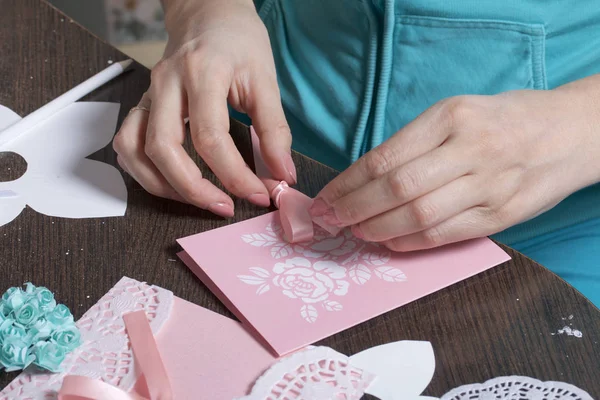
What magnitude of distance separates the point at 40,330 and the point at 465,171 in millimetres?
386

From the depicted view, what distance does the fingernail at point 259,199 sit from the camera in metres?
0.70

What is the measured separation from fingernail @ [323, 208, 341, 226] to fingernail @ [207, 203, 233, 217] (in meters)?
0.10

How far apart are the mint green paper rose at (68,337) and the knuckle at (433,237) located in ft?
1.02

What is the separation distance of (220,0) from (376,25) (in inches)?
7.7

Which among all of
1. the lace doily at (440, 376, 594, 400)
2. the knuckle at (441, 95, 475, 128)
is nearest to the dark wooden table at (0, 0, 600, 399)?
the lace doily at (440, 376, 594, 400)

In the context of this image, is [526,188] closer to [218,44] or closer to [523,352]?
[523,352]

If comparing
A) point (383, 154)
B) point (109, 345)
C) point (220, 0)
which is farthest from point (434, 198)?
point (220, 0)

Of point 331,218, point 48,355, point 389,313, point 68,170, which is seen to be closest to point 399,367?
point 389,313

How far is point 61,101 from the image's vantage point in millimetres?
821

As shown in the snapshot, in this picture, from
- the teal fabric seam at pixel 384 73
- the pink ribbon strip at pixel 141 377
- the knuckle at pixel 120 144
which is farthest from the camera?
the teal fabric seam at pixel 384 73

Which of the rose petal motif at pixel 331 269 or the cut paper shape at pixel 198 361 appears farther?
the rose petal motif at pixel 331 269

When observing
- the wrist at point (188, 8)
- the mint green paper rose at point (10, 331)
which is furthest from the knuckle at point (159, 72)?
the mint green paper rose at point (10, 331)

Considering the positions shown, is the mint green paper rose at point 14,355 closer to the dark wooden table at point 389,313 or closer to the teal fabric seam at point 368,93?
the dark wooden table at point 389,313

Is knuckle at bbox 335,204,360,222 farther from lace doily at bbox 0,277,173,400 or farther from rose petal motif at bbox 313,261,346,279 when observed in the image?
lace doily at bbox 0,277,173,400
